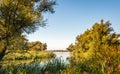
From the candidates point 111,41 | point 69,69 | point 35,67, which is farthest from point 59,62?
point 111,41

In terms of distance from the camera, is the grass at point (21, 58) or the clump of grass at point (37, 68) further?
the grass at point (21, 58)

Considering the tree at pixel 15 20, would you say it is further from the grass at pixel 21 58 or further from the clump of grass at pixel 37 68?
the clump of grass at pixel 37 68

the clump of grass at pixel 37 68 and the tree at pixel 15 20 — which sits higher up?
the tree at pixel 15 20

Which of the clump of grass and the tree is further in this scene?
the tree

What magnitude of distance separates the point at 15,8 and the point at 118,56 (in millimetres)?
14147

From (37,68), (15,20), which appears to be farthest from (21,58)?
(37,68)

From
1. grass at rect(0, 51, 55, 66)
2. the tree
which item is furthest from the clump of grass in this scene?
the tree

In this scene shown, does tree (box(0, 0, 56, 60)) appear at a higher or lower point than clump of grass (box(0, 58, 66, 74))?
higher

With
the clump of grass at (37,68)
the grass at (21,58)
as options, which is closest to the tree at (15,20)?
the grass at (21,58)

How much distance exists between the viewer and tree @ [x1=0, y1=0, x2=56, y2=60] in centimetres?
2342

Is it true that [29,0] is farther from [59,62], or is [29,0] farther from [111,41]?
[111,41]

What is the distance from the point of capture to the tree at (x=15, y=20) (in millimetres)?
23422

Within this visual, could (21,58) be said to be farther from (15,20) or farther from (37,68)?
(37,68)

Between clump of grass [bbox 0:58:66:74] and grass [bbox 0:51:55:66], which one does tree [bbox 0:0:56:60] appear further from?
clump of grass [bbox 0:58:66:74]
